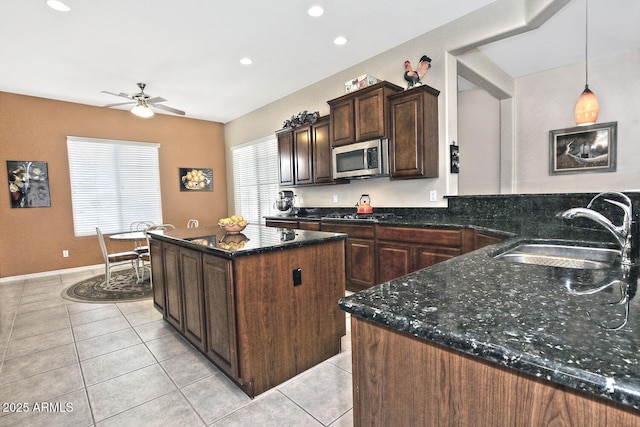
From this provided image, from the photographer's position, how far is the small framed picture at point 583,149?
397cm

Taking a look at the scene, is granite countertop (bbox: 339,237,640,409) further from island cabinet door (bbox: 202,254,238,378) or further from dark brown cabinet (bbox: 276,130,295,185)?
dark brown cabinet (bbox: 276,130,295,185)

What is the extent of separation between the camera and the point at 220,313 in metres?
1.94

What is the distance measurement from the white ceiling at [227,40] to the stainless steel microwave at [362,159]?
1193 mm

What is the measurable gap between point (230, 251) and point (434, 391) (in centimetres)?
134

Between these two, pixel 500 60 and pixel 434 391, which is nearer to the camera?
pixel 434 391

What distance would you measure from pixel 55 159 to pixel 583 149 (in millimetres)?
7974

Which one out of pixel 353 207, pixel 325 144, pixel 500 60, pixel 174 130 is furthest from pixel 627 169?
pixel 174 130

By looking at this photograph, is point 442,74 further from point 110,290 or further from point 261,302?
point 110,290

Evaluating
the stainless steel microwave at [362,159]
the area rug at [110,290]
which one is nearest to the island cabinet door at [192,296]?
the area rug at [110,290]

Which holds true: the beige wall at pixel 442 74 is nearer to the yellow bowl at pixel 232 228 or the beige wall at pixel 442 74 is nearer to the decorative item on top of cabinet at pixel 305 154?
the decorative item on top of cabinet at pixel 305 154

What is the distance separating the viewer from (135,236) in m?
4.14

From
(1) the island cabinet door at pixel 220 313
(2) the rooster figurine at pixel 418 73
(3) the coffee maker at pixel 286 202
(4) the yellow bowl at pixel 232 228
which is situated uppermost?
(2) the rooster figurine at pixel 418 73

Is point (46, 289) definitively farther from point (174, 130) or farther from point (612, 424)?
point (612, 424)

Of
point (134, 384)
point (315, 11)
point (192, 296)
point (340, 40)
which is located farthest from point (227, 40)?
point (134, 384)
